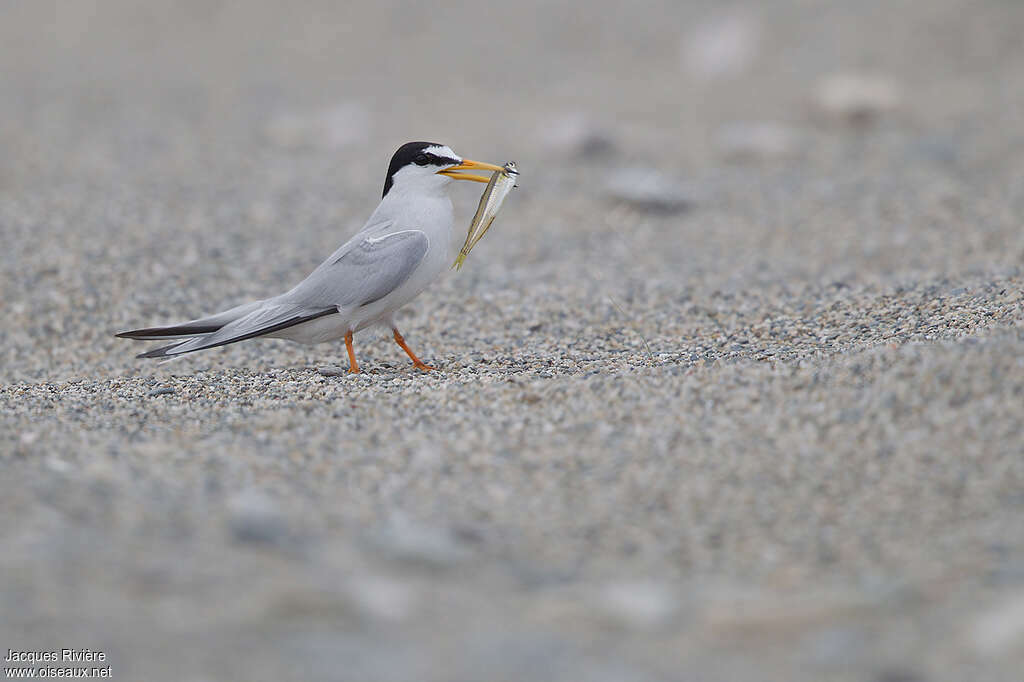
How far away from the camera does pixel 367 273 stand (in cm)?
491

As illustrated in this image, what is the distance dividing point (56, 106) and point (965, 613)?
11743mm

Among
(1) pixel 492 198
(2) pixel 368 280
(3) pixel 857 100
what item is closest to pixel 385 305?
(2) pixel 368 280

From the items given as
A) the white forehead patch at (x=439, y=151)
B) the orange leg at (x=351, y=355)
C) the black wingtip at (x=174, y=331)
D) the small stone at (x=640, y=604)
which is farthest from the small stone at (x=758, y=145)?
the small stone at (x=640, y=604)

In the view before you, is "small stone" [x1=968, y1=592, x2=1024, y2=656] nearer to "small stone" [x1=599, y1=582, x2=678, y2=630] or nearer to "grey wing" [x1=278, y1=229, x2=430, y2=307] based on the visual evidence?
"small stone" [x1=599, y1=582, x2=678, y2=630]

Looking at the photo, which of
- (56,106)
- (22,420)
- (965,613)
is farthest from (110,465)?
(56,106)

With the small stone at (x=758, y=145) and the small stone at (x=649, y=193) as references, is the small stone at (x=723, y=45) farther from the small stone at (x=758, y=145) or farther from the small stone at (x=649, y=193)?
the small stone at (x=649, y=193)

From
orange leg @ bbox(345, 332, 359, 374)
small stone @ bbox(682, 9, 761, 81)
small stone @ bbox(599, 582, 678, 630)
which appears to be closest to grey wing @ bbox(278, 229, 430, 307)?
orange leg @ bbox(345, 332, 359, 374)

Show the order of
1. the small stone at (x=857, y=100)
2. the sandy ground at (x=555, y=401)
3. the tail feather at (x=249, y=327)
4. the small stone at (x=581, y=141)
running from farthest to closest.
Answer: the small stone at (x=857, y=100), the small stone at (x=581, y=141), the tail feather at (x=249, y=327), the sandy ground at (x=555, y=401)

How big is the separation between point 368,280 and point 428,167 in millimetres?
659

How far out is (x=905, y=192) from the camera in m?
8.50

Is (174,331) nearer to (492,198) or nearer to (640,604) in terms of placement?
(492,198)

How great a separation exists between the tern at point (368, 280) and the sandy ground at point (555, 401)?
0.27 metres

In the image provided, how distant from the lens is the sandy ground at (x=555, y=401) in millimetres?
2680

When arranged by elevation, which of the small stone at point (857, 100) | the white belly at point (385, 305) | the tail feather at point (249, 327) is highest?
the small stone at point (857, 100)
